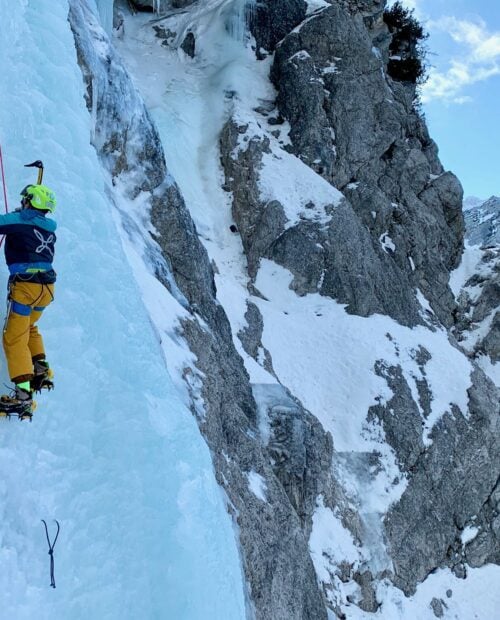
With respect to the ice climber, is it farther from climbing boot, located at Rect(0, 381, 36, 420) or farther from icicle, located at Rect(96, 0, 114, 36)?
icicle, located at Rect(96, 0, 114, 36)

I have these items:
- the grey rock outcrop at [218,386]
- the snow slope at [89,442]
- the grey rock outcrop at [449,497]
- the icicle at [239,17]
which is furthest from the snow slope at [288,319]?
the snow slope at [89,442]

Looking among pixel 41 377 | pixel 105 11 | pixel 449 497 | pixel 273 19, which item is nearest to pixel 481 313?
pixel 449 497

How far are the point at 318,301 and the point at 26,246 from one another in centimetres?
1452

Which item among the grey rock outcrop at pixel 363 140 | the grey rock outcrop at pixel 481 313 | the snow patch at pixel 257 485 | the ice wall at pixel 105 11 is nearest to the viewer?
the snow patch at pixel 257 485

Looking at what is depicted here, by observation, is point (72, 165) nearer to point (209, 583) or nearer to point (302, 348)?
point (209, 583)

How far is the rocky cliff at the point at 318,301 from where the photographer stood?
917cm

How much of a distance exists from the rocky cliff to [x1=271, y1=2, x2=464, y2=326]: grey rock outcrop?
0.08 meters

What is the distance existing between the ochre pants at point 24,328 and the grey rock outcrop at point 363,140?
57.8 ft

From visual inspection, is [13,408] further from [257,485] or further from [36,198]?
[257,485]

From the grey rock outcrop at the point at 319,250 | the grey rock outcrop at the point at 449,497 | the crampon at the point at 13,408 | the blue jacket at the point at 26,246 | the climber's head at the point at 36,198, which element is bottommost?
the grey rock outcrop at the point at 449,497

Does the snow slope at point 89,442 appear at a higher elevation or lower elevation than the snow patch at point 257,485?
higher

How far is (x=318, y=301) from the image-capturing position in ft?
58.9

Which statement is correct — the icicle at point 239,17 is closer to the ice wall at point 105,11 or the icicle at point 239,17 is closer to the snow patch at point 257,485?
the ice wall at point 105,11

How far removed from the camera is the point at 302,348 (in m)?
16.5
